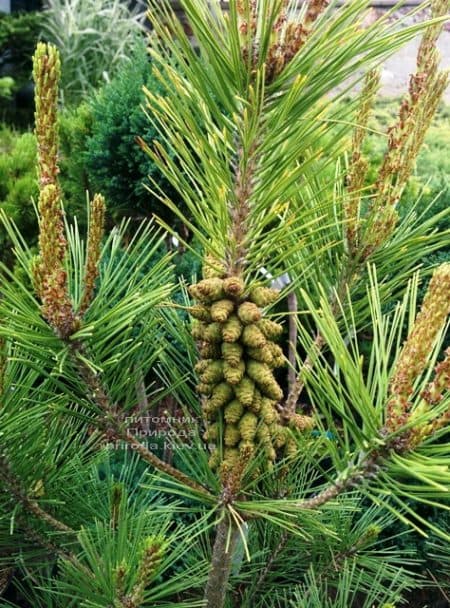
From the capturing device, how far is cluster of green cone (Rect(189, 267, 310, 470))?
2.53 feet

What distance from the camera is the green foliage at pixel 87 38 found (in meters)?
5.64

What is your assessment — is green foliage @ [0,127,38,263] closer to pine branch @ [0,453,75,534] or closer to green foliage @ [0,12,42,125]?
pine branch @ [0,453,75,534]

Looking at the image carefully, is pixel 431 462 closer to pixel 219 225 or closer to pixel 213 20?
pixel 219 225

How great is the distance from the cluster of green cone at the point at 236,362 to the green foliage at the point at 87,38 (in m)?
5.16

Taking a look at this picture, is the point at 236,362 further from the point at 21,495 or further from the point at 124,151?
the point at 124,151

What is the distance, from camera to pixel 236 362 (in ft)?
2.55

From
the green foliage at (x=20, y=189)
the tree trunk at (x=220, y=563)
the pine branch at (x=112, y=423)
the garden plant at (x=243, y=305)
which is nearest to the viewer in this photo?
the garden plant at (x=243, y=305)

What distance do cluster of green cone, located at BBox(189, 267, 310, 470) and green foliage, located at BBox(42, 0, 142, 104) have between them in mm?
5163

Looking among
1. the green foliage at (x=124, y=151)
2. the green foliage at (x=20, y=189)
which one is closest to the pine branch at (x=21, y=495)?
the green foliage at (x=124, y=151)

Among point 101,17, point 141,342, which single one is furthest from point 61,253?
point 101,17

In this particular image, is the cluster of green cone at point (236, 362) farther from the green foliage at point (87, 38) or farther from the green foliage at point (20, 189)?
the green foliage at point (87, 38)

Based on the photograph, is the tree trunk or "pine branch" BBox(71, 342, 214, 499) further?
the tree trunk

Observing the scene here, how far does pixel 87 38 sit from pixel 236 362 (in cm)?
570

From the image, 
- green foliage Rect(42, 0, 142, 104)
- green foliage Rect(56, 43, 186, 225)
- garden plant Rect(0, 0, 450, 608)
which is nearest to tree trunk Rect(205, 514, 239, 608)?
garden plant Rect(0, 0, 450, 608)
